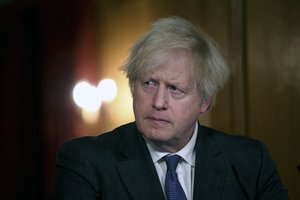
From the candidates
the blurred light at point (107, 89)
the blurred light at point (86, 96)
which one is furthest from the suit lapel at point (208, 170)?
the blurred light at point (86, 96)

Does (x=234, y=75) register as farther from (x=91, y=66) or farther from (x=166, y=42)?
(x=166, y=42)

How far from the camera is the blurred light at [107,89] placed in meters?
3.28

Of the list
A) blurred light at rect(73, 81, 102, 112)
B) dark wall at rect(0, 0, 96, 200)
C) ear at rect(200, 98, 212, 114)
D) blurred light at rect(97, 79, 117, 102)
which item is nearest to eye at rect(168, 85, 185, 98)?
ear at rect(200, 98, 212, 114)

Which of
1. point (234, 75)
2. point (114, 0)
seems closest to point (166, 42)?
point (234, 75)

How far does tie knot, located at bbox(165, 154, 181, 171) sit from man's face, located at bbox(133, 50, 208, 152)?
81 mm

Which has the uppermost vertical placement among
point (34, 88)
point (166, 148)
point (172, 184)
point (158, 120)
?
point (34, 88)

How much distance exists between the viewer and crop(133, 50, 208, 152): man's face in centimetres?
164

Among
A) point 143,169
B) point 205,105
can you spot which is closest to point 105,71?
point 205,105

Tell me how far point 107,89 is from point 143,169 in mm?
1659

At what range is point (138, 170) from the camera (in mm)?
1690

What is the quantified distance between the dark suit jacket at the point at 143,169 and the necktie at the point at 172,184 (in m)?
0.04

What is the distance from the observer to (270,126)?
111 inches

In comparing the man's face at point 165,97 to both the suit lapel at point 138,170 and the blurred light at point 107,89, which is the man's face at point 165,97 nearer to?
the suit lapel at point 138,170

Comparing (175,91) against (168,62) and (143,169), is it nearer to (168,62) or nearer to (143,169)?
(168,62)
